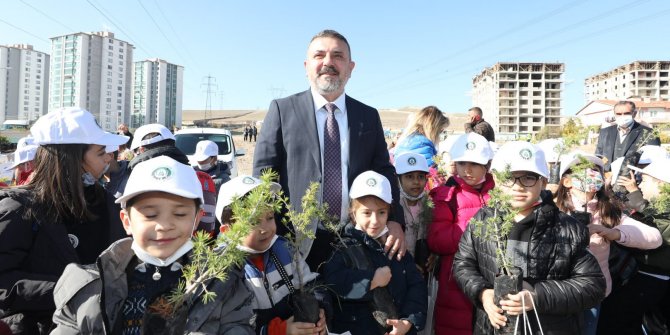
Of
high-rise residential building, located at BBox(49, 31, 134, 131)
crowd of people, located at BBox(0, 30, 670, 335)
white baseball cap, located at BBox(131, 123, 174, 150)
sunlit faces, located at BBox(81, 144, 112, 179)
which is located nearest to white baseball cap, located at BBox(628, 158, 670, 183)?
crowd of people, located at BBox(0, 30, 670, 335)

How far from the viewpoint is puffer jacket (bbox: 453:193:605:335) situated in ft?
7.93

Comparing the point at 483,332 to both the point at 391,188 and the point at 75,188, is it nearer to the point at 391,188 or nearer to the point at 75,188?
the point at 391,188

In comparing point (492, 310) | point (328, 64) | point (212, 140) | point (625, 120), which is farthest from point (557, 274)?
point (212, 140)

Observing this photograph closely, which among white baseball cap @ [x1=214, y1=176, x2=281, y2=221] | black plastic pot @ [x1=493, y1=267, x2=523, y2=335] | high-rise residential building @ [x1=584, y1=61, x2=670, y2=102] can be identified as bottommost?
black plastic pot @ [x1=493, y1=267, x2=523, y2=335]

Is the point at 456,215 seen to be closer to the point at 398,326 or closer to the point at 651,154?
the point at 398,326

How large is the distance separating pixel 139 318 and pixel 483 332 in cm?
198

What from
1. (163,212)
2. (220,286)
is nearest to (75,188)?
(163,212)

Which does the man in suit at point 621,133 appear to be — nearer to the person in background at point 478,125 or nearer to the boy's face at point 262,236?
the person in background at point 478,125

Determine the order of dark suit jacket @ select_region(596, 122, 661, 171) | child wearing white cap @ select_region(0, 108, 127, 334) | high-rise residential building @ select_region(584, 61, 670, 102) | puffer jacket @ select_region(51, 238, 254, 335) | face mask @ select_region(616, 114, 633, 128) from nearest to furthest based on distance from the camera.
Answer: puffer jacket @ select_region(51, 238, 254, 335) → child wearing white cap @ select_region(0, 108, 127, 334) → dark suit jacket @ select_region(596, 122, 661, 171) → face mask @ select_region(616, 114, 633, 128) → high-rise residential building @ select_region(584, 61, 670, 102)

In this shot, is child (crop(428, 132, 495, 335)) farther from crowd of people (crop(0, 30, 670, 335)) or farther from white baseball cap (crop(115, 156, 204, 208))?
white baseball cap (crop(115, 156, 204, 208))

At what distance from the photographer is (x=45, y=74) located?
98.4 metres

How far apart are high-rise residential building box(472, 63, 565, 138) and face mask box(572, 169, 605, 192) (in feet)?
365

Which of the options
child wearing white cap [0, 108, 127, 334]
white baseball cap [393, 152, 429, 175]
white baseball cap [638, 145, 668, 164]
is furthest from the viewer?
white baseball cap [638, 145, 668, 164]

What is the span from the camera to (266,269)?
2.39 m
